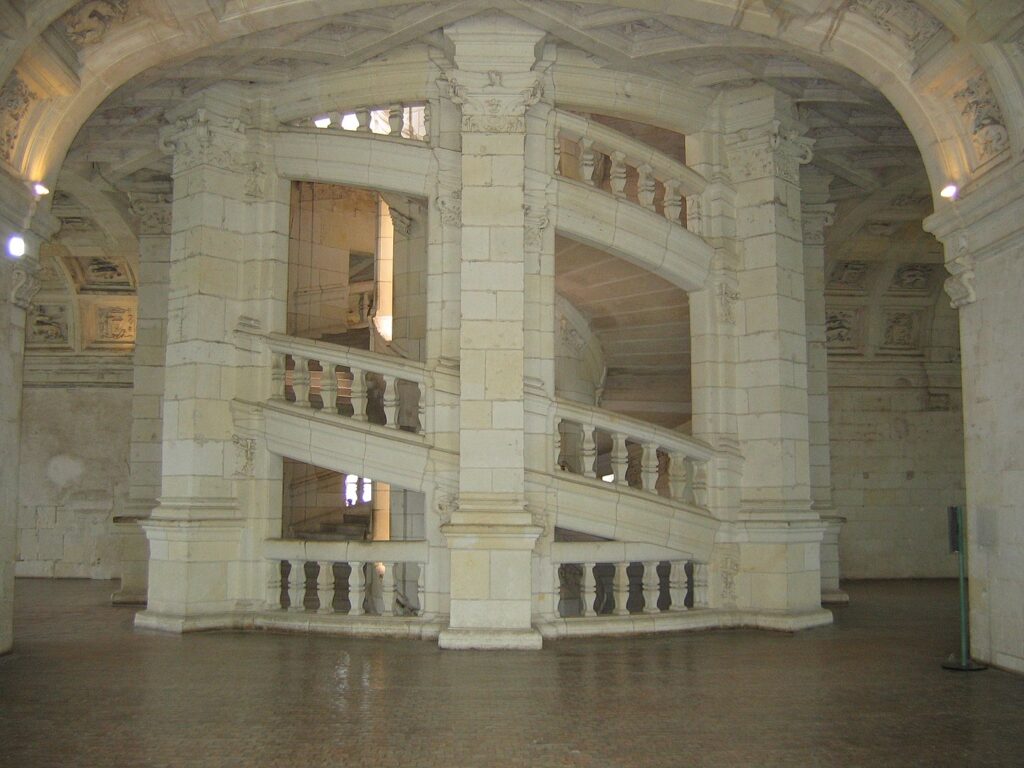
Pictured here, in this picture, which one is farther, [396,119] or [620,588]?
[396,119]

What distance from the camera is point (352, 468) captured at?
9477 mm

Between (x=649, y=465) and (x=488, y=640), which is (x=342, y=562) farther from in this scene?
(x=649, y=465)

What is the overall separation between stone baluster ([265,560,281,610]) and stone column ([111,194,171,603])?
13.2 ft

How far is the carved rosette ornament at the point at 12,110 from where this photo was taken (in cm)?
794

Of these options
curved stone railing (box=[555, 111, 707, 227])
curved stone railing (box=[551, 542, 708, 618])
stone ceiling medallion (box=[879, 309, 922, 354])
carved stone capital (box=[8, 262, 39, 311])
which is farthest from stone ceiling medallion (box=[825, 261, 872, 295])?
carved stone capital (box=[8, 262, 39, 311])

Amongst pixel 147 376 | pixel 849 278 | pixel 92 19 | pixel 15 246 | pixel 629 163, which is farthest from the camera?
pixel 849 278

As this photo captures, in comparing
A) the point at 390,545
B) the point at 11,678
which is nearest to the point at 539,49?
the point at 390,545

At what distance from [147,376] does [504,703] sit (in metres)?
8.98

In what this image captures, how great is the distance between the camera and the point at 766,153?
34.3ft

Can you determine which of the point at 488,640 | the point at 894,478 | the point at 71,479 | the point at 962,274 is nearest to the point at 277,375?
the point at 488,640

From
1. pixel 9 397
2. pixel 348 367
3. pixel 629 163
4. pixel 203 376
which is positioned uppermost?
pixel 629 163

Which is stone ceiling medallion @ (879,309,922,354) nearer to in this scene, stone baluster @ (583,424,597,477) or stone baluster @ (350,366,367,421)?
stone baluster @ (583,424,597,477)

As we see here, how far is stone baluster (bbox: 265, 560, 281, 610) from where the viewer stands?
984 centimetres

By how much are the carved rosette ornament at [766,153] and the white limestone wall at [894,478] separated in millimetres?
7321
